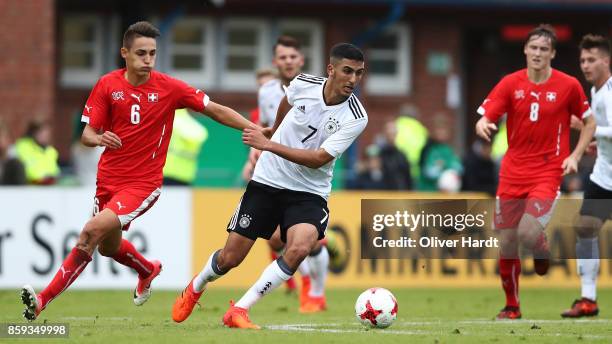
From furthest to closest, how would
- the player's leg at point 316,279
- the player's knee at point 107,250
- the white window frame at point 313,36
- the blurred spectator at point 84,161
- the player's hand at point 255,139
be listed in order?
the white window frame at point 313,36 < the blurred spectator at point 84,161 < the player's leg at point 316,279 < the player's knee at point 107,250 < the player's hand at point 255,139

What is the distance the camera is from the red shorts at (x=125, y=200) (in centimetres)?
1066

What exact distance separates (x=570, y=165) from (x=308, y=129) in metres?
2.61

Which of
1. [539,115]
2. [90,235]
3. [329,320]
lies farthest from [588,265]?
[90,235]

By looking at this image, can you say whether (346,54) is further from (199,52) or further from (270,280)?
(199,52)

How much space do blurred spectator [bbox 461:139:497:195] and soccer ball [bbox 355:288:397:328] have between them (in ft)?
31.1

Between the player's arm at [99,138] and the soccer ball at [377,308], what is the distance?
232 cm

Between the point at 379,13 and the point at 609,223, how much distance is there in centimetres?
981

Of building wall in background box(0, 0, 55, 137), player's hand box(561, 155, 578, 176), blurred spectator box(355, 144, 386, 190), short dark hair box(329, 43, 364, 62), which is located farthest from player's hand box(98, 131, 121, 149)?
building wall in background box(0, 0, 55, 137)

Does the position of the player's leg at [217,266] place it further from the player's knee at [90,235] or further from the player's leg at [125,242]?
the player's knee at [90,235]

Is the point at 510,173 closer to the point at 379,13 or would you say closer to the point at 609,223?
the point at 609,223

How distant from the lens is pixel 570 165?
11.6 m

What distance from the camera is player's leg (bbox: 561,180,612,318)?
41.1ft

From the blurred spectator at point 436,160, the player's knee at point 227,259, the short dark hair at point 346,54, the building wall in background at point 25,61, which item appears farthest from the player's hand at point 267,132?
the building wall in background at point 25,61

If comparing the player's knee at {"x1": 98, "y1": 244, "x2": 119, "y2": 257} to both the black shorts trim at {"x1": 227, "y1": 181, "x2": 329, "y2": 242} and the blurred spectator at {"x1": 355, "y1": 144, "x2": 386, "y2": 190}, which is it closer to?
the black shorts trim at {"x1": 227, "y1": 181, "x2": 329, "y2": 242}
